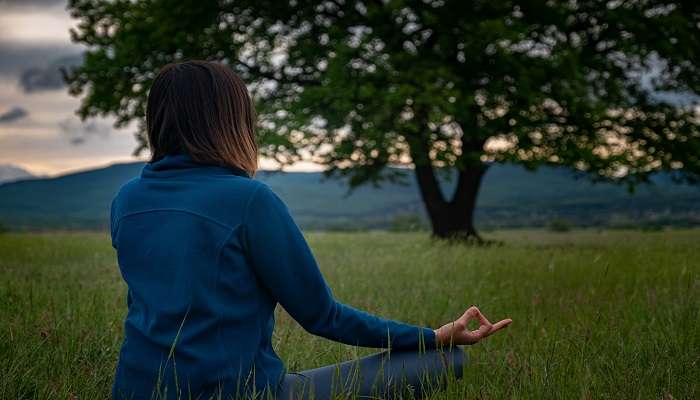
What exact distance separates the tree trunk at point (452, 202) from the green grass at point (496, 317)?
25.7 feet

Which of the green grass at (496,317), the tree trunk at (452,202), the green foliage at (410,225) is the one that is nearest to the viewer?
the green grass at (496,317)

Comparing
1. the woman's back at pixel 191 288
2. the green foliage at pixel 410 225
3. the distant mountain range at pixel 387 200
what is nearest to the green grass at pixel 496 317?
the green foliage at pixel 410 225

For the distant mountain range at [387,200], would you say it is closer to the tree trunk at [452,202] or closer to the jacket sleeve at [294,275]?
the tree trunk at [452,202]

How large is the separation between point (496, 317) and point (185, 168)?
4268 mm

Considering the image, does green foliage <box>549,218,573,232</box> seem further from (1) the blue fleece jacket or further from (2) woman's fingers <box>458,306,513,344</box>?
(1) the blue fleece jacket

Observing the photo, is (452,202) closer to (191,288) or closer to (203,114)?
(203,114)

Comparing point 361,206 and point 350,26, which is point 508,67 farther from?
point 361,206

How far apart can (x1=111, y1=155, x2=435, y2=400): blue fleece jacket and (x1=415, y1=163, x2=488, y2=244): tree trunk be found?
1537 cm

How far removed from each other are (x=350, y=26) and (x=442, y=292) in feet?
36.6

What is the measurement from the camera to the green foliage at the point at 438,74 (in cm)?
1402

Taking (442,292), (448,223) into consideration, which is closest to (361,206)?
(448,223)

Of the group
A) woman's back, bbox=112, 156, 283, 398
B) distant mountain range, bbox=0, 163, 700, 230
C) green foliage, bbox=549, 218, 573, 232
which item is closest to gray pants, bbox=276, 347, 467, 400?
woman's back, bbox=112, 156, 283, 398

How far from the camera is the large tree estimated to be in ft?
46.1

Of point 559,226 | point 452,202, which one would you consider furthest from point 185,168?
point 559,226
